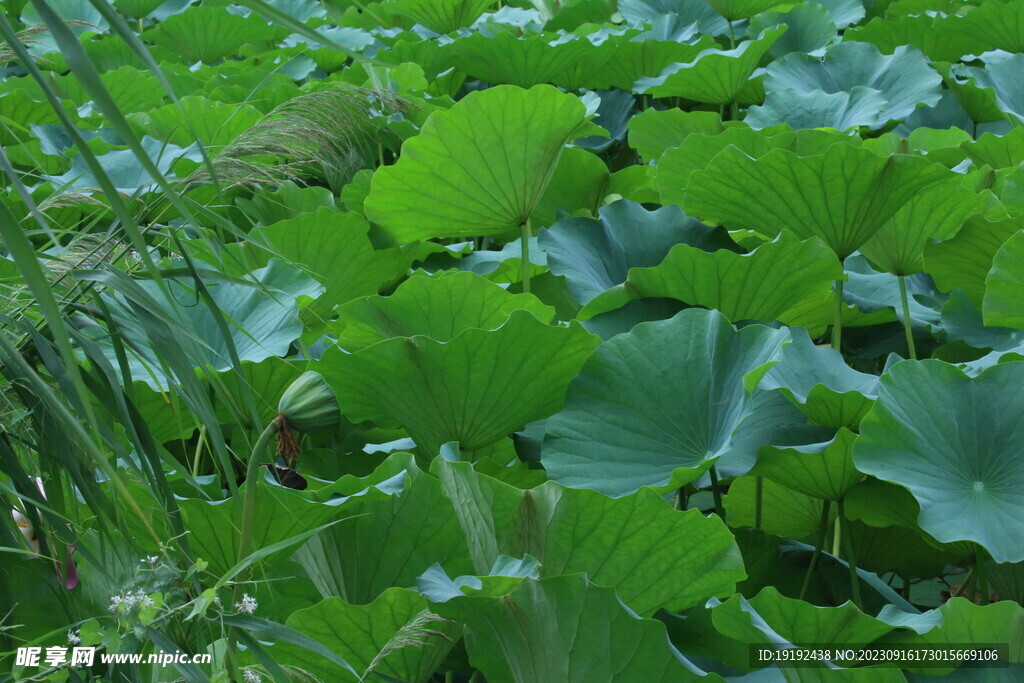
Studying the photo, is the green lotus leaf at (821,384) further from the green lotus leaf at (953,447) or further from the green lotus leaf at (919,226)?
the green lotus leaf at (919,226)

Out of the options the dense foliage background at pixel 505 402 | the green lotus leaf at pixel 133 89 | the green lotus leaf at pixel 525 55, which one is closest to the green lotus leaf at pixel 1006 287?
the dense foliage background at pixel 505 402

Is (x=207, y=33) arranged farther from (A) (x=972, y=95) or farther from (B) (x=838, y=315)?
(B) (x=838, y=315)

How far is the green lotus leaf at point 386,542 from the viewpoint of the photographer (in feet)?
2.94

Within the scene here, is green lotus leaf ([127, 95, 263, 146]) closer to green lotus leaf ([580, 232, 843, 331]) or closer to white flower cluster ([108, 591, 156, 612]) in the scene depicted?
green lotus leaf ([580, 232, 843, 331])

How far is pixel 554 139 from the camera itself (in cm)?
124

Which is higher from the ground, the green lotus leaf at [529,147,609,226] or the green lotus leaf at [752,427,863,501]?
the green lotus leaf at [752,427,863,501]

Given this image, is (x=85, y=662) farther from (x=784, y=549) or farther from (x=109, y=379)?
(x=784, y=549)

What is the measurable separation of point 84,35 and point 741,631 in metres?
2.72

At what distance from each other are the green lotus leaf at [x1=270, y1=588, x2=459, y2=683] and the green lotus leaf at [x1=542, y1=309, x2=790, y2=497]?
0.23 m

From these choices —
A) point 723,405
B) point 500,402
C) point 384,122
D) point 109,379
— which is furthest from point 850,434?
point 384,122

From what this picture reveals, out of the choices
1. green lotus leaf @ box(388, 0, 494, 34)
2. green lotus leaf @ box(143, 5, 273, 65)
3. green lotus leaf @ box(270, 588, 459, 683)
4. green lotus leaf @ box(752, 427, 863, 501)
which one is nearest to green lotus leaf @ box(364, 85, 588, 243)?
green lotus leaf @ box(752, 427, 863, 501)

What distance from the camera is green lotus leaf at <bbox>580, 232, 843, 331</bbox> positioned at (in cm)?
114

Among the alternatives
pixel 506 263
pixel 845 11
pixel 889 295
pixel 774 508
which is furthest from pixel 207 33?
pixel 774 508

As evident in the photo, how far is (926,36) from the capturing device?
2.11 metres
